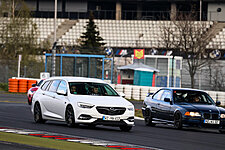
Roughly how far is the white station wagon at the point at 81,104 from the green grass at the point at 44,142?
2890mm

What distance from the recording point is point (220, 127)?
17.2 metres

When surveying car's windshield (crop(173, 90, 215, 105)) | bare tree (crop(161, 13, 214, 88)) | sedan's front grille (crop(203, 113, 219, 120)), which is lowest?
sedan's front grille (crop(203, 113, 219, 120))

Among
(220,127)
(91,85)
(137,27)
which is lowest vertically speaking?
(220,127)

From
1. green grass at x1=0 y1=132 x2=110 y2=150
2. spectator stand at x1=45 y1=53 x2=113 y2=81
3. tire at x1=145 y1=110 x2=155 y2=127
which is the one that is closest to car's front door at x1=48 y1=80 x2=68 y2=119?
green grass at x1=0 y1=132 x2=110 y2=150

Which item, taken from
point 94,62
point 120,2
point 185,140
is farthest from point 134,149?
point 120,2

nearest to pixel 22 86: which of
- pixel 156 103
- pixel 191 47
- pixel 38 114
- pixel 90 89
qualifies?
pixel 191 47

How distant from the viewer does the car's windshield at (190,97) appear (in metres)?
18.2

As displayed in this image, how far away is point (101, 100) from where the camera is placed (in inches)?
592

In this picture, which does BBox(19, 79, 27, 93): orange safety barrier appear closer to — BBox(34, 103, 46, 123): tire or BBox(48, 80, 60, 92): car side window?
BBox(34, 103, 46, 123): tire

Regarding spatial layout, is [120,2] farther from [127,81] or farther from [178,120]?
[178,120]

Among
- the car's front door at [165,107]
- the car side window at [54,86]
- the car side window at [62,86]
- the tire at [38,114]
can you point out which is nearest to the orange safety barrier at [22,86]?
the car's front door at [165,107]

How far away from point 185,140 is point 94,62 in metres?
28.3

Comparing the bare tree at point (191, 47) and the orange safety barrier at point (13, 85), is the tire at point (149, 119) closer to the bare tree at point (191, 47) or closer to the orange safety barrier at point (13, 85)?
the bare tree at point (191, 47)

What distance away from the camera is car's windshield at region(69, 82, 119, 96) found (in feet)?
52.0
